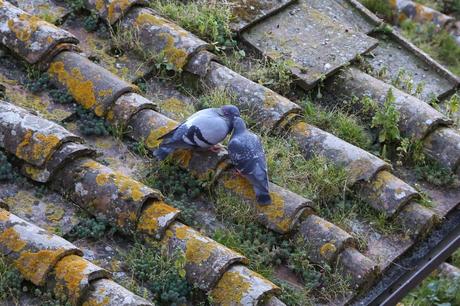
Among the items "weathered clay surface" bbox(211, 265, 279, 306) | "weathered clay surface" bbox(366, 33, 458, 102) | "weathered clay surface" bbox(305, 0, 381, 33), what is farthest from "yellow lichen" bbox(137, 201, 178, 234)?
"weathered clay surface" bbox(305, 0, 381, 33)

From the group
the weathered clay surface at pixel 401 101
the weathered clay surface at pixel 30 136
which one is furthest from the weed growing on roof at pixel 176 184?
the weathered clay surface at pixel 401 101

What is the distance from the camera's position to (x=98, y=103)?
513cm

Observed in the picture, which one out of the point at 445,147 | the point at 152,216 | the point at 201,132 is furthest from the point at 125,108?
the point at 445,147

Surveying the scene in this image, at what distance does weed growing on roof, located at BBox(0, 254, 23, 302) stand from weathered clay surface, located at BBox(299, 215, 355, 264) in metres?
1.54

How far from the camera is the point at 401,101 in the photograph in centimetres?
572

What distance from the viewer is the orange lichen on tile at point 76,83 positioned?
5152 mm

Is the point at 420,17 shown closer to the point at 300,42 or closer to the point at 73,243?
the point at 300,42

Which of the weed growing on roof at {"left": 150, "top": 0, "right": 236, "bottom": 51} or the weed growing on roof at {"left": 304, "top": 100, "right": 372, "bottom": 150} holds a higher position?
the weed growing on roof at {"left": 150, "top": 0, "right": 236, "bottom": 51}

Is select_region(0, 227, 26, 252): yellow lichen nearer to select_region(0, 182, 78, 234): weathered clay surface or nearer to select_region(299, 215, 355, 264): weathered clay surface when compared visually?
select_region(0, 182, 78, 234): weathered clay surface

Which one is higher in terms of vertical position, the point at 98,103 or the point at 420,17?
the point at 98,103

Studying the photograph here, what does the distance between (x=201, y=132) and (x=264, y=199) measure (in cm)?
53

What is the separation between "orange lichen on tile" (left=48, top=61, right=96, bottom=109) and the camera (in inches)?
203

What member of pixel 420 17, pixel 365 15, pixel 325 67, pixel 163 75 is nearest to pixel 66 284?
pixel 163 75

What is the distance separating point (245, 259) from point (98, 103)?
1451 mm
